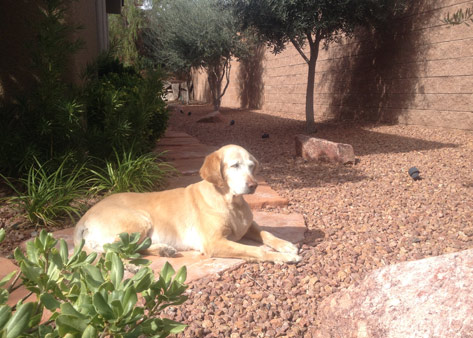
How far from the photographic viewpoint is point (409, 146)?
745cm

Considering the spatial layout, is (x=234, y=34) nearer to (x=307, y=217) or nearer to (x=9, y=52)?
(x=9, y=52)

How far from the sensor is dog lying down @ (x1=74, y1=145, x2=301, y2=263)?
285cm

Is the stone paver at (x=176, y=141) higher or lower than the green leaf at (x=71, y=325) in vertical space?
lower

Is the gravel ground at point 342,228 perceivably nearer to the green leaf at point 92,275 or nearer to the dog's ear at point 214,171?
the dog's ear at point 214,171

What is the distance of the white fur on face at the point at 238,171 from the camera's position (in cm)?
279

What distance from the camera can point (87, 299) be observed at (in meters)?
1.06

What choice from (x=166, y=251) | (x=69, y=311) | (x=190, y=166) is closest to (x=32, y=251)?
(x=69, y=311)

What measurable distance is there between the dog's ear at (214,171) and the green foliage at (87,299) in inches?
60.3

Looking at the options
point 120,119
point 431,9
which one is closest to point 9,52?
point 120,119

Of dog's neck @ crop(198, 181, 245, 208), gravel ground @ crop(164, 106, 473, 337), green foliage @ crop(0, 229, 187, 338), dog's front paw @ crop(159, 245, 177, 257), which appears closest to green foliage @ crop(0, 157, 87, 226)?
dog's front paw @ crop(159, 245, 177, 257)

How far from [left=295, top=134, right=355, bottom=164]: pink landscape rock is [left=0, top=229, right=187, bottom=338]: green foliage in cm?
550

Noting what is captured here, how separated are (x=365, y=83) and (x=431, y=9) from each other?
8.96 ft

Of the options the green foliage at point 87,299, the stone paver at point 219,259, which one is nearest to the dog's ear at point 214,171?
the stone paver at point 219,259

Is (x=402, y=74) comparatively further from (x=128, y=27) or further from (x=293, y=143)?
(x=128, y=27)
